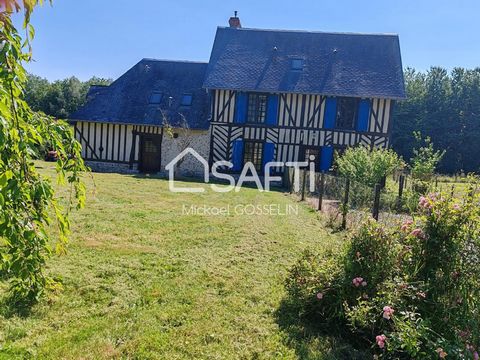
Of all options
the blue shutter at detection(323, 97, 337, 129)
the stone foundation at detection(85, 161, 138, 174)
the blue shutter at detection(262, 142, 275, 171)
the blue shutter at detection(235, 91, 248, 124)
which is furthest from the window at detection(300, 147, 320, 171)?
the stone foundation at detection(85, 161, 138, 174)

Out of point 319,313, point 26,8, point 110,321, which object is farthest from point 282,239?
point 26,8

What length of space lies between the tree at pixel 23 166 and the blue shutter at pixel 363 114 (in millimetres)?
14690

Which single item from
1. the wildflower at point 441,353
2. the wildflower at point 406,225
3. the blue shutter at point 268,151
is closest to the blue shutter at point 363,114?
the blue shutter at point 268,151

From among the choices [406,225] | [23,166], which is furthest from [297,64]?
[23,166]

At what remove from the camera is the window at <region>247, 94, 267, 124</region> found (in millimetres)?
16234

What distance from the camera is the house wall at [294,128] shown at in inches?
618

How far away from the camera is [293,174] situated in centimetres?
1216

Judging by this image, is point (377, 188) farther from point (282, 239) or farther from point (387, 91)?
point (387, 91)

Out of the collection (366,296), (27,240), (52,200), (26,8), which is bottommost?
(366,296)

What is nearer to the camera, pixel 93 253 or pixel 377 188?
pixel 93 253

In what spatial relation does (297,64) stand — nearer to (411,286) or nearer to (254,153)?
(254,153)

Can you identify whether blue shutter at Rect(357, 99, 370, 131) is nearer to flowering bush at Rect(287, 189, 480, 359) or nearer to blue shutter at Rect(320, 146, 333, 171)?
blue shutter at Rect(320, 146, 333, 171)

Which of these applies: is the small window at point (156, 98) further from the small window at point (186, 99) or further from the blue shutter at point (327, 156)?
the blue shutter at point (327, 156)

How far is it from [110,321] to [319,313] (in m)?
1.78
